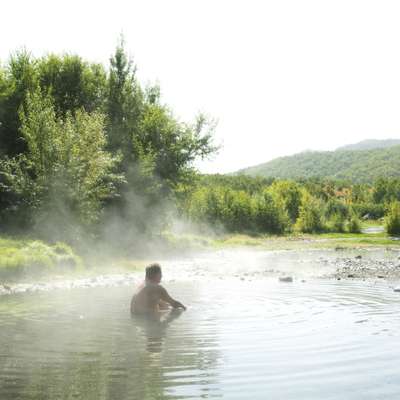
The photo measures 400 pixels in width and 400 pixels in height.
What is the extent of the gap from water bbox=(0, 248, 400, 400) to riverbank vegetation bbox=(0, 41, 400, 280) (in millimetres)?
9173

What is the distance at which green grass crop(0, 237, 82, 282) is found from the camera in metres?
20.4

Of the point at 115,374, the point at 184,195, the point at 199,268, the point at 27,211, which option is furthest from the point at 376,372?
the point at 184,195

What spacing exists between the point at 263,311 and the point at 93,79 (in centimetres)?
3190

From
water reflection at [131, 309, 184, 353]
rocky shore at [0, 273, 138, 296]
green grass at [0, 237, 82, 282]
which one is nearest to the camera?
water reflection at [131, 309, 184, 353]

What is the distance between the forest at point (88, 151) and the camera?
1117 inches

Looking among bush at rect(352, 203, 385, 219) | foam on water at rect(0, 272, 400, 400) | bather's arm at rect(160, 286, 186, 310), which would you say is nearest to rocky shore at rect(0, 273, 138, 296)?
foam on water at rect(0, 272, 400, 400)

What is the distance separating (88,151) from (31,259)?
10334 millimetres

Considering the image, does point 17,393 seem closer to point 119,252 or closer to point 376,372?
point 376,372

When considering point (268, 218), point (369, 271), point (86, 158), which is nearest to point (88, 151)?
point (86, 158)

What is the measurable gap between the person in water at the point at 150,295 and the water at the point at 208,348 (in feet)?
1.19

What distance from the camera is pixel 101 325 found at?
1170 centimetres

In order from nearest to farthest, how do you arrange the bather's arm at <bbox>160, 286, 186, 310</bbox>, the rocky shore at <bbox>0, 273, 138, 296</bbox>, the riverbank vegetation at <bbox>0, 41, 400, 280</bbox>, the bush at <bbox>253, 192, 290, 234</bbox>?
the bather's arm at <bbox>160, 286, 186, 310</bbox>, the rocky shore at <bbox>0, 273, 138, 296</bbox>, the riverbank vegetation at <bbox>0, 41, 400, 280</bbox>, the bush at <bbox>253, 192, 290, 234</bbox>

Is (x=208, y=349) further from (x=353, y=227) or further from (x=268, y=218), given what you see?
(x=353, y=227)

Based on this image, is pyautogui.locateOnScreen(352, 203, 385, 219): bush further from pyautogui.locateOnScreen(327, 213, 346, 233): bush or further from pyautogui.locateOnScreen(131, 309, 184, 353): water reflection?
pyautogui.locateOnScreen(131, 309, 184, 353): water reflection
